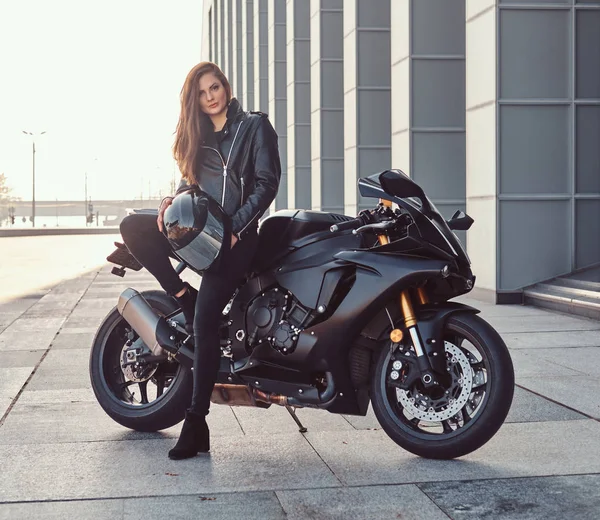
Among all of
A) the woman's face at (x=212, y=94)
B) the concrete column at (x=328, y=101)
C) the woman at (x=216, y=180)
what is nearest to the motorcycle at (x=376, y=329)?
the woman at (x=216, y=180)

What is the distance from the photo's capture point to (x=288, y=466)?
158 inches

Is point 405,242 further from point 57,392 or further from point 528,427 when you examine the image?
point 57,392

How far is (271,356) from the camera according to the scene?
4.14 meters

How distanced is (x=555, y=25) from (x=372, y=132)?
8.90m

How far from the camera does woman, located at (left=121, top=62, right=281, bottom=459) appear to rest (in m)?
4.14

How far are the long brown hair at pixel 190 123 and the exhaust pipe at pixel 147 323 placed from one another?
0.72 metres

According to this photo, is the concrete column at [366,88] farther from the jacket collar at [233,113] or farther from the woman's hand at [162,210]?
the woman's hand at [162,210]

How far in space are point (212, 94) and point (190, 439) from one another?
154cm

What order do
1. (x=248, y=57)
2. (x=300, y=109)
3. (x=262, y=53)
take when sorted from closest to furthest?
(x=300, y=109)
(x=262, y=53)
(x=248, y=57)

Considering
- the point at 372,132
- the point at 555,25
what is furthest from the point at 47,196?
the point at 555,25

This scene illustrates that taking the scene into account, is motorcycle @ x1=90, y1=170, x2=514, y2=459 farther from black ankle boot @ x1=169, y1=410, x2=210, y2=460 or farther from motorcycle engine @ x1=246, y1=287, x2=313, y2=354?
black ankle boot @ x1=169, y1=410, x2=210, y2=460

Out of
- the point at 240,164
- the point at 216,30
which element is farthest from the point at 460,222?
the point at 216,30

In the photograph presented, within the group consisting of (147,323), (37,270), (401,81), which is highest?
(401,81)

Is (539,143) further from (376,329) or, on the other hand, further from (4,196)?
(4,196)
